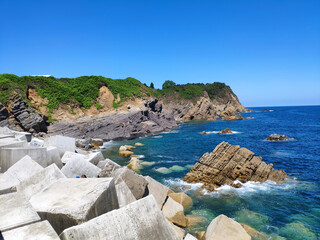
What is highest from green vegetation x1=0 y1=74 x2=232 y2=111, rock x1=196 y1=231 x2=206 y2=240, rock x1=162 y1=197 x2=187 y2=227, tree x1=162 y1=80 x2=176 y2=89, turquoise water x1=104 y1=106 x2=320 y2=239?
tree x1=162 y1=80 x2=176 y2=89

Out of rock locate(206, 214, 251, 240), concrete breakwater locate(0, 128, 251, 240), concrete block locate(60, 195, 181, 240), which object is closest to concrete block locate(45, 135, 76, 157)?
concrete breakwater locate(0, 128, 251, 240)

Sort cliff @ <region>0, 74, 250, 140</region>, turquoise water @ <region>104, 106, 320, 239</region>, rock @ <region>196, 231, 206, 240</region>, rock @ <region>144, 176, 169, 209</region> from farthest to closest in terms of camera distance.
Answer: cliff @ <region>0, 74, 250, 140</region> < turquoise water @ <region>104, 106, 320, 239</region> < rock @ <region>144, 176, 169, 209</region> < rock @ <region>196, 231, 206, 240</region>

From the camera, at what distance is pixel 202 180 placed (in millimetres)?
17375

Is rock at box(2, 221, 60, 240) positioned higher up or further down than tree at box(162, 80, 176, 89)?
further down

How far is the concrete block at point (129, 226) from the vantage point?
172 inches

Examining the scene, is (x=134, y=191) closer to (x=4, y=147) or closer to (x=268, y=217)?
(x=4, y=147)

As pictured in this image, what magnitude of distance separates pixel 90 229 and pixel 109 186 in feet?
5.55

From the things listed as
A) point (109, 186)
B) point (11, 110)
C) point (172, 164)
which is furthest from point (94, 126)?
point (109, 186)

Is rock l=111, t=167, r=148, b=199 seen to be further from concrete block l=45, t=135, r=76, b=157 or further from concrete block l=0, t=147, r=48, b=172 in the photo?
concrete block l=45, t=135, r=76, b=157

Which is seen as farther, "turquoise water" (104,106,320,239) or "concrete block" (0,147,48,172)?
"turquoise water" (104,106,320,239)

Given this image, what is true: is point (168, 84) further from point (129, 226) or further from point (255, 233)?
point (129, 226)

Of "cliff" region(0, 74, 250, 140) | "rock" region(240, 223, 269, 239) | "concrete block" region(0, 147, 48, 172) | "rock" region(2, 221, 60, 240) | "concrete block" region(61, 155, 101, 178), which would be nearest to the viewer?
"rock" region(2, 221, 60, 240)

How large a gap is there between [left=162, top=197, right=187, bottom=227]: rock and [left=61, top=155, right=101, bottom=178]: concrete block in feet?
12.5

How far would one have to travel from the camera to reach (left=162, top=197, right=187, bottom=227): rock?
10.5 metres
